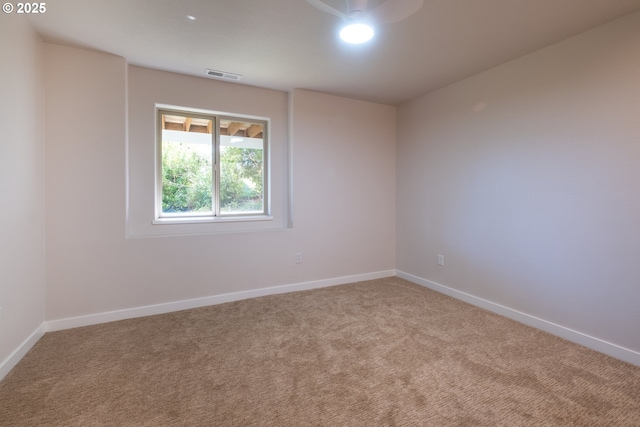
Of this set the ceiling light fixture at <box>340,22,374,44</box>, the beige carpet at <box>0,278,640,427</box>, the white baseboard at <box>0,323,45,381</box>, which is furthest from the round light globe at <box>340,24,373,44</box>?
the white baseboard at <box>0,323,45,381</box>

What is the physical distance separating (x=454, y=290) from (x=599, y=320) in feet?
4.42

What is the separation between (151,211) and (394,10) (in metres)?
2.92

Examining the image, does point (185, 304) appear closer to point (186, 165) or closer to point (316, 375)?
point (186, 165)

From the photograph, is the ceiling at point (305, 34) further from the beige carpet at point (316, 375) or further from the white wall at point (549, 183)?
the beige carpet at point (316, 375)

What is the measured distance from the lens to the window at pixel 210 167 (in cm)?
330

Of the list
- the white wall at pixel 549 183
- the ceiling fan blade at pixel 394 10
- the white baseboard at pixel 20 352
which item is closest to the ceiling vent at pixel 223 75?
the ceiling fan blade at pixel 394 10

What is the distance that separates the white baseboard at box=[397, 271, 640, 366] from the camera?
218 cm

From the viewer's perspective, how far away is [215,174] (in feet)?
11.6

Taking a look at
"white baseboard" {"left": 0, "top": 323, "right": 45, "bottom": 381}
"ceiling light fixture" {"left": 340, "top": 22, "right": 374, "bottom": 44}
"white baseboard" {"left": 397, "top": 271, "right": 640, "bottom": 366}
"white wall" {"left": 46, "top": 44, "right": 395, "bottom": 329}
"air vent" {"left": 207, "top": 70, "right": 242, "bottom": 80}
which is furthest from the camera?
"air vent" {"left": 207, "top": 70, "right": 242, "bottom": 80}

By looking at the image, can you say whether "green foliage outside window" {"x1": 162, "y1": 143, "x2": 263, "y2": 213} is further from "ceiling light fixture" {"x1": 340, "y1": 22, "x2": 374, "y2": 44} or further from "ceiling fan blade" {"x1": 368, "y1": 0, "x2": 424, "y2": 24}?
"ceiling fan blade" {"x1": 368, "y1": 0, "x2": 424, "y2": 24}

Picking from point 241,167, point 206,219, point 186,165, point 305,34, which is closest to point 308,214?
point 241,167

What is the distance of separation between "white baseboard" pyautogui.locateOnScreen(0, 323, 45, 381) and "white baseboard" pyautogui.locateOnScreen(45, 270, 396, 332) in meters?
0.15

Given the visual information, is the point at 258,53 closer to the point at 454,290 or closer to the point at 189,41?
the point at 189,41

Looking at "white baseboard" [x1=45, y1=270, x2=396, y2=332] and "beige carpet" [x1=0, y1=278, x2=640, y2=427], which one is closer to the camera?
"beige carpet" [x1=0, y1=278, x2=640, y2=427]
